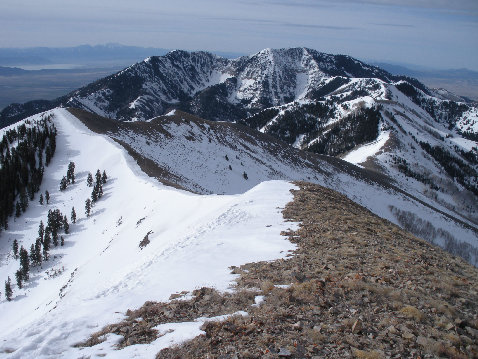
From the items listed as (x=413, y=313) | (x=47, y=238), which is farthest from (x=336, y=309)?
(x=47, y=238)

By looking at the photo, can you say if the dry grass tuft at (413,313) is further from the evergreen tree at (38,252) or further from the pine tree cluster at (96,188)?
the pine tree cluster at (96,188)

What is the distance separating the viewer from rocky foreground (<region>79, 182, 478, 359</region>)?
7.56 metres

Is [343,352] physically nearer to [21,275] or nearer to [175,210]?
[175,210]

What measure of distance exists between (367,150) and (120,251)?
15386 centimetres

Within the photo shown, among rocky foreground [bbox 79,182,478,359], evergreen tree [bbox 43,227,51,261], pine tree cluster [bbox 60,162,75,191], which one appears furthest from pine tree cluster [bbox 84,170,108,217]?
rocky foreground [bbox 79,182,478,359]

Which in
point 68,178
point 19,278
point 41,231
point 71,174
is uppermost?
point 71,174

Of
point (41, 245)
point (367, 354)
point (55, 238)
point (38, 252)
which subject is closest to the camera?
point (367, 354)

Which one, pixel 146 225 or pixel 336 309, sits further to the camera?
pixel 146 225

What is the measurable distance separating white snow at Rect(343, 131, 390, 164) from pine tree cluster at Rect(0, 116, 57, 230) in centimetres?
11987

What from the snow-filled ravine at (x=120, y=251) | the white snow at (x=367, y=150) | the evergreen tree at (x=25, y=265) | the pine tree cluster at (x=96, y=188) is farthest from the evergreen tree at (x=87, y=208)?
the white snow at (x=367, y=150)

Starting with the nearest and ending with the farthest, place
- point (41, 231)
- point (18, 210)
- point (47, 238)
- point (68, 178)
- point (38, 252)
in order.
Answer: point (38, 252)
point (47, 238)
point (41, 231)
point (18, 210)
point (68, 178)

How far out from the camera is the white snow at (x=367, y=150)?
146 m

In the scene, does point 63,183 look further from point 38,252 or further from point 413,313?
point 413,313

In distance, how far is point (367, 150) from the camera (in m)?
158
